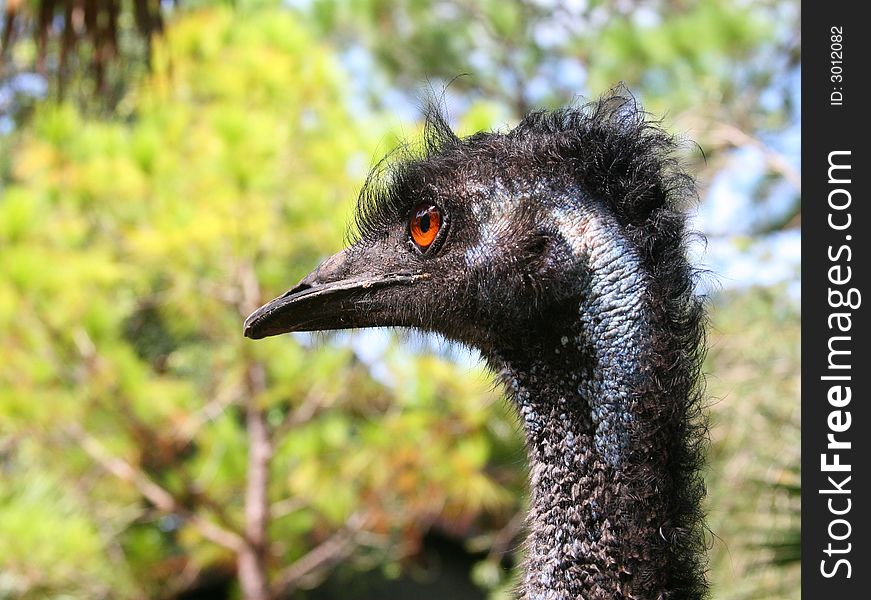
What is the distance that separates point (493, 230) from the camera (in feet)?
5.34

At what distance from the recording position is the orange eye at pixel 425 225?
1697mm

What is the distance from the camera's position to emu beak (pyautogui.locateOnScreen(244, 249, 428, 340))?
65.8 inches

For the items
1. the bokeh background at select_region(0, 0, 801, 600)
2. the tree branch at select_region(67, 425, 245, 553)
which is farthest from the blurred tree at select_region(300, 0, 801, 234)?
the tree branch at select_region(67, 425, 245, 553)

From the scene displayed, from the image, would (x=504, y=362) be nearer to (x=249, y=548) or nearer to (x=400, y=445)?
(x=400, y=445)

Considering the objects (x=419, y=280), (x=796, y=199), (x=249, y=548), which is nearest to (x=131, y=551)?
(x=249, y=548)

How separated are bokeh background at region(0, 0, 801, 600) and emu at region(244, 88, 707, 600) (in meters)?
2.97

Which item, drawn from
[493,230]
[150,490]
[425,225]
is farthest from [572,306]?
[150,490]

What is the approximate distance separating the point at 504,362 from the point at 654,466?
1.04 feet

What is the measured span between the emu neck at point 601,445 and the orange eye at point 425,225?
0.86 ft

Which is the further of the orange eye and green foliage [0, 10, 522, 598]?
green foliage [0, 10, 522, 598]

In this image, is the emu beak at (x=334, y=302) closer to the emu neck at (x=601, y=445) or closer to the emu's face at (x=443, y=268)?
the emu's face at (x=443, y=268)

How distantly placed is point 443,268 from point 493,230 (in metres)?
0.11

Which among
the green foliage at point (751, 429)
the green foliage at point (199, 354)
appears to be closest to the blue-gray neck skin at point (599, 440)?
the green foliage at point (751, 429)

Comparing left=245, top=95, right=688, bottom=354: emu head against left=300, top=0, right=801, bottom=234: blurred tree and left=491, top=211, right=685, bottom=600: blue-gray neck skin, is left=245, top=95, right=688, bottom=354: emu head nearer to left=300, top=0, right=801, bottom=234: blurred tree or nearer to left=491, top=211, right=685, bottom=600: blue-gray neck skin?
left=491, top=211, right=685, bottom=600: blue-gray neck skin
